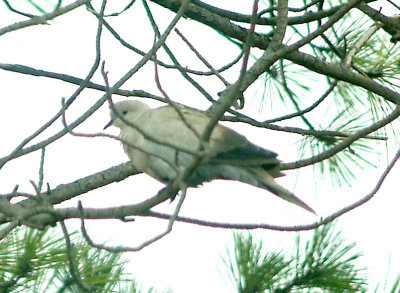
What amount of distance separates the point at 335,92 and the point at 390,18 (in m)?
0.62

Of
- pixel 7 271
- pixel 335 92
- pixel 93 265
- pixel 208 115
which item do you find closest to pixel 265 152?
pixel 208 115

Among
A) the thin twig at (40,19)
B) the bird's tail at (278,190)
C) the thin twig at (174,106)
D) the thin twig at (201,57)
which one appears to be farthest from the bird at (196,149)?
the thin twig at (174,106)

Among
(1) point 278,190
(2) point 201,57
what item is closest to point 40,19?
(2) point 201,57

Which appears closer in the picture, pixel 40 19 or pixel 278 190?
pixel 40 19

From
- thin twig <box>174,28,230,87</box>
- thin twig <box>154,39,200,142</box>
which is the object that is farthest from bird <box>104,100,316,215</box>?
thin twig <box>154,39,200,142</box>

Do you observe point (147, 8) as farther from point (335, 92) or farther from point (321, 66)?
point (335, 92)

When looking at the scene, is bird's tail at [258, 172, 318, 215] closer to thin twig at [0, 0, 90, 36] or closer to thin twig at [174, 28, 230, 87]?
thin twig at [174, 28, 230, 87]

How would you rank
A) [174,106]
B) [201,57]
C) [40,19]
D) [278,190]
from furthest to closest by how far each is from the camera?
[201,57] < [278,190] < [40,19] < [174,106]

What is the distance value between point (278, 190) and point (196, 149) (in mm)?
284

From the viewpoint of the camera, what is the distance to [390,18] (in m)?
2.97

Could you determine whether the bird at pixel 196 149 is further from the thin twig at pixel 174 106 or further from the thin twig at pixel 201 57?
the thin twig at pixel 174 106

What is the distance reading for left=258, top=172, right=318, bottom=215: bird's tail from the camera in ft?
7.67

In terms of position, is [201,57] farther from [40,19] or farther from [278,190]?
[40,19]

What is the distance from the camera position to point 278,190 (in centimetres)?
243
